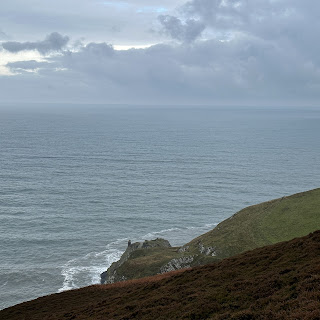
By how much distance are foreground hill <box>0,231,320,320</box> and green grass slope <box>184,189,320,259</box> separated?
2386 centimetres

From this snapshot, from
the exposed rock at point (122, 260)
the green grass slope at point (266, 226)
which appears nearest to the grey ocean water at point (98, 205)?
the exposed rock at point (122, 260)

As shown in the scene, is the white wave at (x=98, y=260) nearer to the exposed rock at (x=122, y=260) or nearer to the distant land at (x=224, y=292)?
the exposed rock at (x=122, y=260)

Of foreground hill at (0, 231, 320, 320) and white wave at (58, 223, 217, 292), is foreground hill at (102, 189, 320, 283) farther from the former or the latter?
foreground hill at (0, 231, 320, 320)

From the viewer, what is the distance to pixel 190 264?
61.9 meters

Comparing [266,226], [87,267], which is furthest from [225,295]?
[87,267]

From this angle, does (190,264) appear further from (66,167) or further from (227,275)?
(66,167)

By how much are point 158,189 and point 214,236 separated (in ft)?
242

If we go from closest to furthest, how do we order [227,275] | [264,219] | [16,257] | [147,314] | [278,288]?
[278,288], [147,314], [227,275], [264,219], [16,257]

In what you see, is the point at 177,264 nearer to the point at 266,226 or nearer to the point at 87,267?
the point at 266,226

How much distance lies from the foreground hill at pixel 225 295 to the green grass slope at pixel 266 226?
23858 millimetres

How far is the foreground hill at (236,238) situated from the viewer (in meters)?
61.9

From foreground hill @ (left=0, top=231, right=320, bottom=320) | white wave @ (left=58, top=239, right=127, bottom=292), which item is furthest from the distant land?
white wave @ (left=58, top=239, right=127, bottom=292)

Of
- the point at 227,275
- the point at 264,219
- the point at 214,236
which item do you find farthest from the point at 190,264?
the point at 227,275

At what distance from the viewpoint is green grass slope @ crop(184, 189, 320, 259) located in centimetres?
6172
